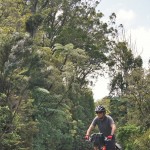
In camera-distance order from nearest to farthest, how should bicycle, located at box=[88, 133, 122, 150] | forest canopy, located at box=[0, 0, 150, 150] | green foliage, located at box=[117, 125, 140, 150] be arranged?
bicycle, located at box=[88, 133, 122, 150]
forest canopy, located at box=[0, 0, 150, 150]
green foliage, located at box=[117, 125, 140, 150]

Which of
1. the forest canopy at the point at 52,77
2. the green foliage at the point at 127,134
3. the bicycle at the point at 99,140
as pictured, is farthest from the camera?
the green foliage at the point at 127,134

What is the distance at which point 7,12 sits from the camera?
2361cm

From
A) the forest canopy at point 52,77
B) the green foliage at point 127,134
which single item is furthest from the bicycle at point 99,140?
the green foliage at point 127,134

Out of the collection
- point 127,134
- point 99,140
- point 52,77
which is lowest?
point 99,140

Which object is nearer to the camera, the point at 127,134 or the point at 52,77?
the point at 52,77

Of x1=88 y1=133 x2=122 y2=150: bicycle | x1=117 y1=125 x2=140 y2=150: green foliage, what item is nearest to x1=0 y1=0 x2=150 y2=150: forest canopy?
x1=117 y1=125 x2=140 y2=150: green foliage

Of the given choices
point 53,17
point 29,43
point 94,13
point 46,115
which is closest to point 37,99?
point 46,115

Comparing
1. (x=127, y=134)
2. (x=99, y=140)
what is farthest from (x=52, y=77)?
(x=99, y=140)

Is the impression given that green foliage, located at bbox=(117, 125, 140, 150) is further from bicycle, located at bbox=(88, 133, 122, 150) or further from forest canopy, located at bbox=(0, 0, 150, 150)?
bicycle, located at bbox=(88, 133, 122, 150)

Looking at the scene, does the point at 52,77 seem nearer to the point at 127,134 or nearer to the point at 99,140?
the point at 127,134

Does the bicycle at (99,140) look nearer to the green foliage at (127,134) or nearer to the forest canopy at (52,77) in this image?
the forest canopy at (52,77)

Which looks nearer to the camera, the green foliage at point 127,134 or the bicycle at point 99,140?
the bicycle at point 99,140

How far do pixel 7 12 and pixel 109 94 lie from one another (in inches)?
1255

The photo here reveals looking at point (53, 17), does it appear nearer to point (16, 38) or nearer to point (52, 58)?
point (52, 58)
